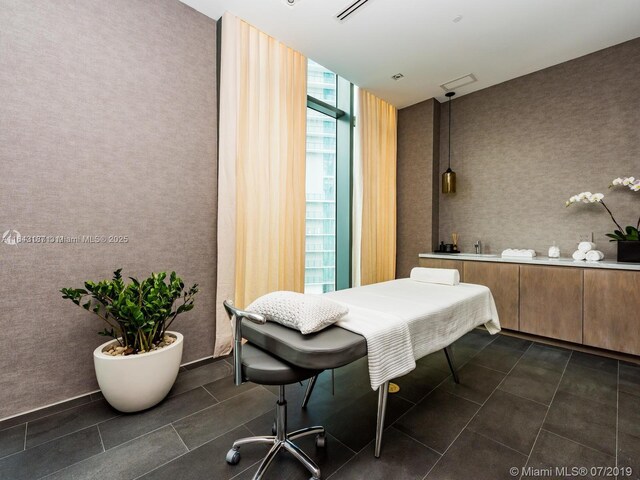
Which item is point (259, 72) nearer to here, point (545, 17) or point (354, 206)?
point (354, 206)

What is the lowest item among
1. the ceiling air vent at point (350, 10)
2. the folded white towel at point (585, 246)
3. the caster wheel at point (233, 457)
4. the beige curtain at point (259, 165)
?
the caster wheel at point (233, 457)

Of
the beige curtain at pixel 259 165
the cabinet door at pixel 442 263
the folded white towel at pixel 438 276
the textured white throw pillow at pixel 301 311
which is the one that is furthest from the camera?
the cabinet door at pixel 442 263

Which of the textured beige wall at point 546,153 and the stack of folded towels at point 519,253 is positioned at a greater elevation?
the textured beige wall at point 546,153

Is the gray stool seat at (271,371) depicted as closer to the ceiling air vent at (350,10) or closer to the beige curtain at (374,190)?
the beige curtain at (374,190)

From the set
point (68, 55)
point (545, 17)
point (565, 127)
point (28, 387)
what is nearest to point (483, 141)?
point (565, 127)

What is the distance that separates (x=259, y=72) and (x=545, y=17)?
2.47 metres

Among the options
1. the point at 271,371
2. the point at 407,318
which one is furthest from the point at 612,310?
the point at 271,371

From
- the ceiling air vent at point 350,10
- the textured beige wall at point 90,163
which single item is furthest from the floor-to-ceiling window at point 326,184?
the textured beige wall at point 90,163

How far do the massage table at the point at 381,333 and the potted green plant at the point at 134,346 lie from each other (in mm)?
708

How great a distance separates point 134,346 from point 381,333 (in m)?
1.48

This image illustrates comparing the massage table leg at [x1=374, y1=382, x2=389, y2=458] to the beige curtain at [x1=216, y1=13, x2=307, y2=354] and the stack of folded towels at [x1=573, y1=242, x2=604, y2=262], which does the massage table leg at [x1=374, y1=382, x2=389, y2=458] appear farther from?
the stack of folded towels at [x1=573, y1=242, x2=604, y2=262]

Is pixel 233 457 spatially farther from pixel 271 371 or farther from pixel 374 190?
pixel 374 190

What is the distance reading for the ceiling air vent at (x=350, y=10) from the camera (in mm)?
2207

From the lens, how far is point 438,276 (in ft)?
6.96
